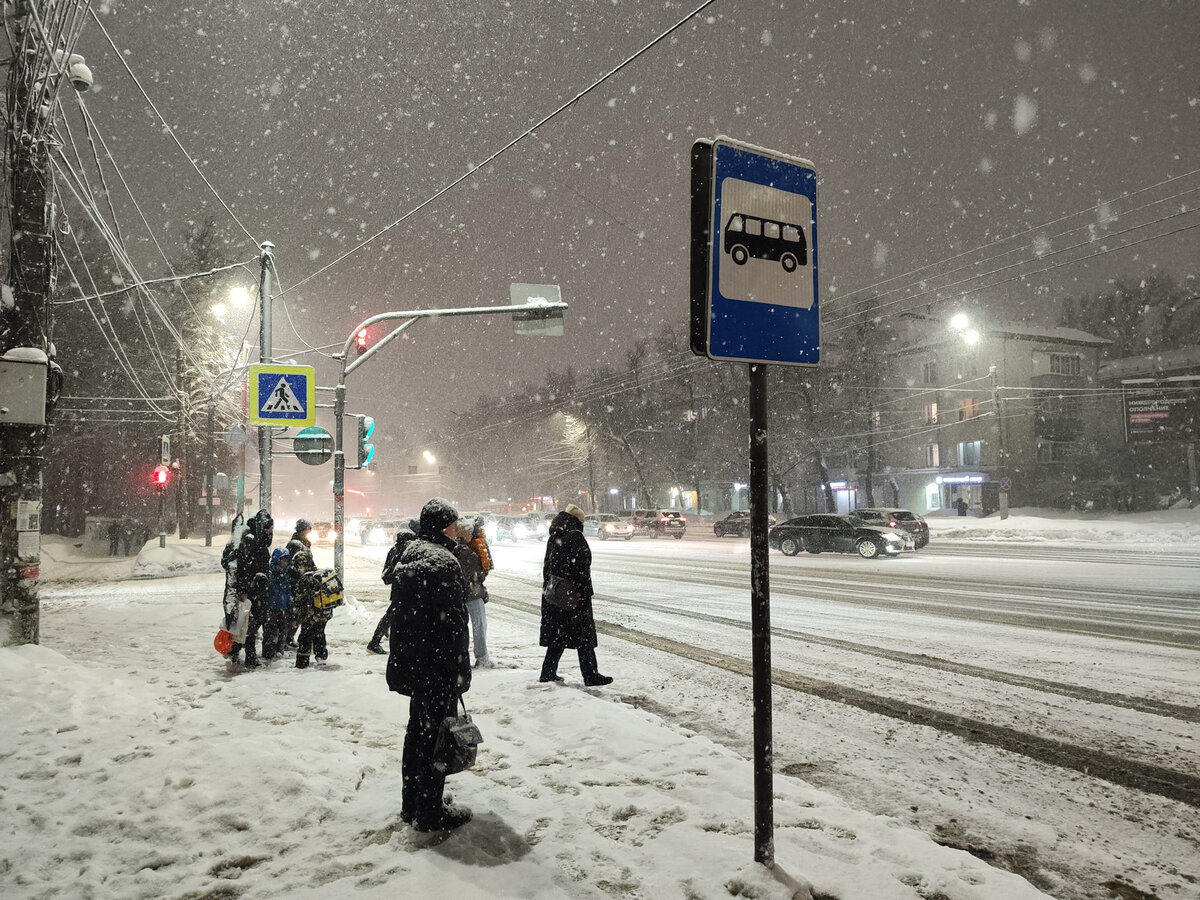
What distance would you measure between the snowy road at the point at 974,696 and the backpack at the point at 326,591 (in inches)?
140

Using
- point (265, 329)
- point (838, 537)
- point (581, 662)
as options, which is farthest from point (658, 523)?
point (581, 662)

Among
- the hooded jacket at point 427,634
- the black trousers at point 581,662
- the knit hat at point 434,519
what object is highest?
the knit hat at point 434,519

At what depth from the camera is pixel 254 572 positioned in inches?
332

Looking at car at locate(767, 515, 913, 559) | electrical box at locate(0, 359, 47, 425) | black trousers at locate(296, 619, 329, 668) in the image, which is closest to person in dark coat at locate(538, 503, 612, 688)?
black trousers at locate(296, 619, 329, 668)

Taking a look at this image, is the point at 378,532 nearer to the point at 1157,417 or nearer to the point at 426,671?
the point at 426,671

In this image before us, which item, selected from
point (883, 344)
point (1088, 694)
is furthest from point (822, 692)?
point (883, 344)

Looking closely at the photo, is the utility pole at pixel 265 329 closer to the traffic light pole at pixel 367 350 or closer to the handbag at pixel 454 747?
the traffic light pole at pixel 367 350

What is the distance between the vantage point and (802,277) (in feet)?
11.0

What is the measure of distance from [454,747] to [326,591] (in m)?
4.96

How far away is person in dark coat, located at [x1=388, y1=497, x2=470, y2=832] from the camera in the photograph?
3.99 metres

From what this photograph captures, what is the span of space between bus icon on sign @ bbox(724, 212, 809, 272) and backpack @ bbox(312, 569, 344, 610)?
6587 mm

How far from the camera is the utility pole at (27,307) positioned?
27.2 feet

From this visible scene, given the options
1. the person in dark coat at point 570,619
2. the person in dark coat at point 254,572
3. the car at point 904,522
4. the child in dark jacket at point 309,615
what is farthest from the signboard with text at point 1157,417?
the person in dark coat at point 254,572

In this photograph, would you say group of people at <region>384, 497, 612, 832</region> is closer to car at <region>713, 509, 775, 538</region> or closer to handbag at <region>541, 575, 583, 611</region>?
handbag at <region>541, 575, 583, 611</region>
